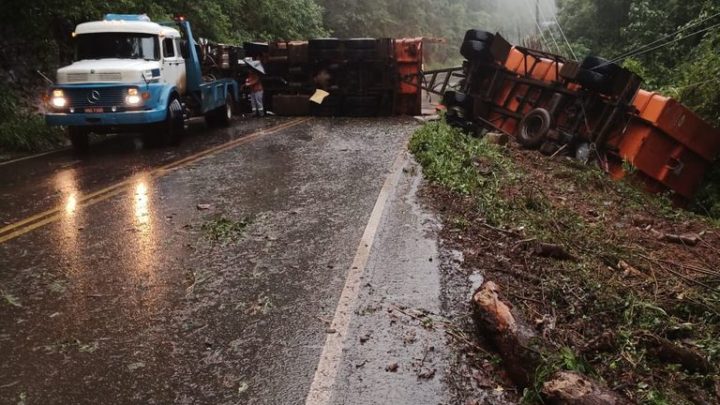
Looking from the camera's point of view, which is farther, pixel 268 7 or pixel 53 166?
pixel 268 7

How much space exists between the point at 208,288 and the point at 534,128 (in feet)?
30.9

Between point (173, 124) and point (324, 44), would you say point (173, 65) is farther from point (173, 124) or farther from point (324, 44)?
point (324, 44)

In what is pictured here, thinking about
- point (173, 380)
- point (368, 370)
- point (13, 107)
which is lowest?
point (13, 107)

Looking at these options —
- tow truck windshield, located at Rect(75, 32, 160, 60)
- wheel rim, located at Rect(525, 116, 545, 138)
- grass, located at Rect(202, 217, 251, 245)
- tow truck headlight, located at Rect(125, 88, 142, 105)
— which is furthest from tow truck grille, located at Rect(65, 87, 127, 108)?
wheel rim, located at Rect(525, 116, 545, 138)

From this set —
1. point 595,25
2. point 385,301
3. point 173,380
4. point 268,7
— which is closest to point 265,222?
point 385,301

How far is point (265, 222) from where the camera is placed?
639cm

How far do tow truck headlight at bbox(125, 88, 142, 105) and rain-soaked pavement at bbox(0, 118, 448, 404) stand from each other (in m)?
2.03

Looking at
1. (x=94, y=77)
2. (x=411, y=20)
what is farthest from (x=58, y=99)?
(x=411, y=20)

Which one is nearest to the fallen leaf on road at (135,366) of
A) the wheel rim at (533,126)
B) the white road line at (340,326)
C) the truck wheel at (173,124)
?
the white road line at (340,326)

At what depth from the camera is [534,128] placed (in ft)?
39.6

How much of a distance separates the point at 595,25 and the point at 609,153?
Result: 18.5 metres

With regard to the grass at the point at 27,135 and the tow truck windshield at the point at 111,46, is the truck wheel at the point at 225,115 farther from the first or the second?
the grass at the point at 27,135

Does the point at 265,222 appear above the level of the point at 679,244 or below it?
below

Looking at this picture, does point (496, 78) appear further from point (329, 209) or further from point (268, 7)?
point (268, 7)
